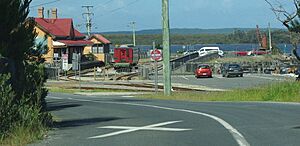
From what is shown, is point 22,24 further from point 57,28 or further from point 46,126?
point 57,28

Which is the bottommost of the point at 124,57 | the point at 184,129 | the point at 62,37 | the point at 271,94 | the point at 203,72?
the point at 184,129

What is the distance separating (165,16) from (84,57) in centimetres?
5723

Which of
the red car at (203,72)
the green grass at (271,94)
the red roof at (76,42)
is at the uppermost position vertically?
the red roof at (76,42)

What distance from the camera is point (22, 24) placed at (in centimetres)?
1680

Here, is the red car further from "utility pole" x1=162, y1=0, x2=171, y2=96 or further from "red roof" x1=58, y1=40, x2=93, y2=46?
"utility pole" x1=162, y1=0, x2=171, y2=96

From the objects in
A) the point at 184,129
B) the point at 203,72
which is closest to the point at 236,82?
the point at 203,72

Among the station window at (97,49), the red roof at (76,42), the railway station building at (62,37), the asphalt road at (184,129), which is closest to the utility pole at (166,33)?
the asphalt road at (184,129)

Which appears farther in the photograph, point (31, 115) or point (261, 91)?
point (261, 91)

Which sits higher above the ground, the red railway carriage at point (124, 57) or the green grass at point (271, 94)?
the red railway carriage at point (124, 57)

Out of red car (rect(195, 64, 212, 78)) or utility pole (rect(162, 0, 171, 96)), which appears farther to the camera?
red car (rect(195, 64, 212, 78))

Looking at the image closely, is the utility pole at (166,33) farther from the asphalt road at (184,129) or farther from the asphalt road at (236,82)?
the asphalt road at (184,129)

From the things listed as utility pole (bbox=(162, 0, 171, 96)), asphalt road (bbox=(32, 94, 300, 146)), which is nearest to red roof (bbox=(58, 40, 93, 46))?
utility pole (bbox=(162, 0, 171, 96))

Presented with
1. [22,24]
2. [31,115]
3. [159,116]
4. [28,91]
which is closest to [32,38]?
[22,24]

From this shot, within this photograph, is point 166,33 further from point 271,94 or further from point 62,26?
point 62,26
